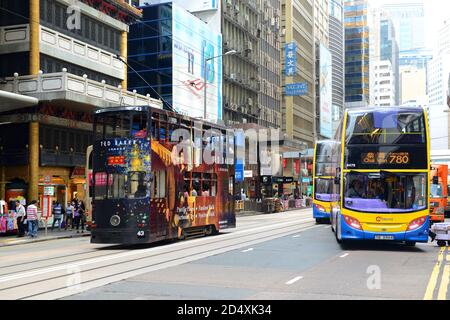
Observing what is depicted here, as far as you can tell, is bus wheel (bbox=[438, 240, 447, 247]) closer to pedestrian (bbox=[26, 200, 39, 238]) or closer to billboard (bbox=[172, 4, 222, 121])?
Result: pedestrian (bbox=[26, 200, 39, 238])

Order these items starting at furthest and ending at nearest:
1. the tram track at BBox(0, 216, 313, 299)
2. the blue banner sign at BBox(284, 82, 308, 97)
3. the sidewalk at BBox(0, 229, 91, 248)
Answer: the blue banner sign at BBox(284, 82, 308, 97), the sidewalk at BBox(0, 229, 91, 248), the tram track at BBox(0, 216, 313, 299)

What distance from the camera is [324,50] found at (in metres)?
118

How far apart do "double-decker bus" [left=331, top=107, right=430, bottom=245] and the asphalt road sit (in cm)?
80

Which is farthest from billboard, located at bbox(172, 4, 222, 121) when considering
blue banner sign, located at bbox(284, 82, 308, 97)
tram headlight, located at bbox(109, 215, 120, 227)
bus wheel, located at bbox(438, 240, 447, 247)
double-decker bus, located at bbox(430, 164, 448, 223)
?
bus wheel, located at bbox(438, 240, 447, 247)

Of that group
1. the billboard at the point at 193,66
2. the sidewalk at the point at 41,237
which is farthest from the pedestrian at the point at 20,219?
the billboard at the point at 193,66

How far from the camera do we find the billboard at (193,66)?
173 ft

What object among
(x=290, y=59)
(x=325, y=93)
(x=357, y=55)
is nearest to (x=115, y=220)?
(x=290, y=59)

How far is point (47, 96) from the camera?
2992 cm

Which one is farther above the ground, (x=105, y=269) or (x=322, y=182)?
(x=322, y=182)

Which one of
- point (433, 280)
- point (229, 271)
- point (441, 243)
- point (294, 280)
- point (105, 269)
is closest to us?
point (294, 280)

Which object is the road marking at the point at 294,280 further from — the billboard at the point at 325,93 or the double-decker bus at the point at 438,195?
the billboard at the point at 325,93

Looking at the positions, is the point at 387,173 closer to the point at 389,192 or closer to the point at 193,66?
the point at 389,192

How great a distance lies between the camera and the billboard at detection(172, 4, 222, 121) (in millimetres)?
52625

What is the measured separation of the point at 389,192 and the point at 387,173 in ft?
1.84
